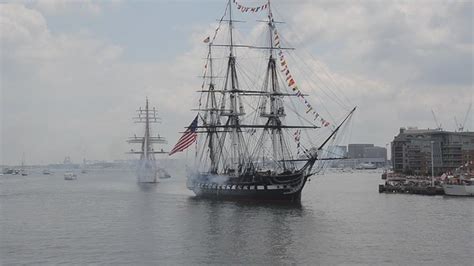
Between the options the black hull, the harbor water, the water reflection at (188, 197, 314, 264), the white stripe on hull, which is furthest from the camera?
the white stripe on hull

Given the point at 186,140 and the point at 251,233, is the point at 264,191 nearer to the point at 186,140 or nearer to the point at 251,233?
the point at 186,140

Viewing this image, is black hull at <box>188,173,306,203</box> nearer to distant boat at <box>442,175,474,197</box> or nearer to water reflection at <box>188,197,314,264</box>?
water reflection at <box>188,197,314,264</box>

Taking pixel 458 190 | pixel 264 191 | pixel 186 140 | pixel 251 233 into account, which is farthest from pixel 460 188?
pixel 251 233

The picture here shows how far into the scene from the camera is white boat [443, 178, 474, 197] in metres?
92.4

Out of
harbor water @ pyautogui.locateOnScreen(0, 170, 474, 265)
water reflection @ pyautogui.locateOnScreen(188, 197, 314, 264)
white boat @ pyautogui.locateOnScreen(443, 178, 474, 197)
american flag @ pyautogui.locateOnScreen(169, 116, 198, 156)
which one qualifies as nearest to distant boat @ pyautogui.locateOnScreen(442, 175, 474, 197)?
white boat @ pyautogui.locateOnScreen(443, 178, 474, 197)

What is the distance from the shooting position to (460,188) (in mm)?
93125

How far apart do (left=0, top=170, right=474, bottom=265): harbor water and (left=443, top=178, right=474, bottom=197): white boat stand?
15.1m

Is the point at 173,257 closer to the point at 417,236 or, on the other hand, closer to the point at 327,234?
the point at 327,234

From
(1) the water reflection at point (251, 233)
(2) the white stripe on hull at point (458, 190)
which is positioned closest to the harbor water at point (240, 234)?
(1) the water reflection at point (251, 233)

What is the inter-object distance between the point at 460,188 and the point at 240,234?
54.1m

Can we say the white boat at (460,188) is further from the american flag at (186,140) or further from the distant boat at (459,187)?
the american flag at (186,140)

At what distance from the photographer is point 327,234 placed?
50562 mm

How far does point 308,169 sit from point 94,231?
37.3 m

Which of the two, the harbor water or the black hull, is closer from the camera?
the harbor water
